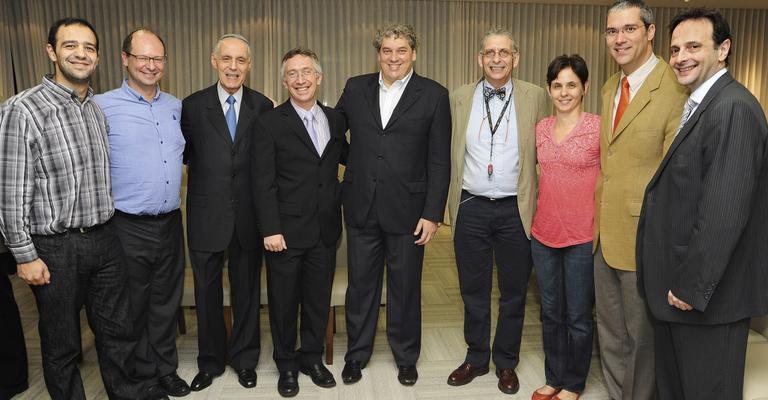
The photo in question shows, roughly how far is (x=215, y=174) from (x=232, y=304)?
722 millimetres

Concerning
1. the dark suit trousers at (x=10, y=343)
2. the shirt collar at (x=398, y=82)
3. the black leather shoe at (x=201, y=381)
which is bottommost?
the black leather shoe at (x=201, y=381)

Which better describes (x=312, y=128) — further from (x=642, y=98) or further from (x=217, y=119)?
(x=642, y=98)

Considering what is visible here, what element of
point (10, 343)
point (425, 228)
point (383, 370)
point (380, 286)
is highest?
point (425, 228)

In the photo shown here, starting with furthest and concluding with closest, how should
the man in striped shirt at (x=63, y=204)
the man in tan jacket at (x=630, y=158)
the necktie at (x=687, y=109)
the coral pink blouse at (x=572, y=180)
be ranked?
the coral pink blouse at (x=572, y=180)
the man in tan jacket at (x=630, y=158)
the man in striped shirt at (x=63, y=204)
the necktie at (x=687, y=109)

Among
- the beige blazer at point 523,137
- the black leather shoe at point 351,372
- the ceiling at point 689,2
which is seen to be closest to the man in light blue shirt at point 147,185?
the black leather shoe at point 351,372

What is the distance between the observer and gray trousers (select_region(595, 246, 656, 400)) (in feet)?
7.66

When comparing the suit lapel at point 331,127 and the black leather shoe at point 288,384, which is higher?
the suit lapel at point 331,127

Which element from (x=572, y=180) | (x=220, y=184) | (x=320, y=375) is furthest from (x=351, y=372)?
(x=572, y=180)

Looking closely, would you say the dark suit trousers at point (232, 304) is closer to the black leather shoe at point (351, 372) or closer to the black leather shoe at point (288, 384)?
the black leather shoe at point (288, 384)

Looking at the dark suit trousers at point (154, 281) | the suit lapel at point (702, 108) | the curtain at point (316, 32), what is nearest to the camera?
the suit lapel at point (702, 108)

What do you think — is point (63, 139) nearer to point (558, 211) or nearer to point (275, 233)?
point (275, 233)

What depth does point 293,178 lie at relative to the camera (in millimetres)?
2688

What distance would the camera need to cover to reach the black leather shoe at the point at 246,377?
2.93 meters

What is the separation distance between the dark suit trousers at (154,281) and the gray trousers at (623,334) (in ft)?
6.69
